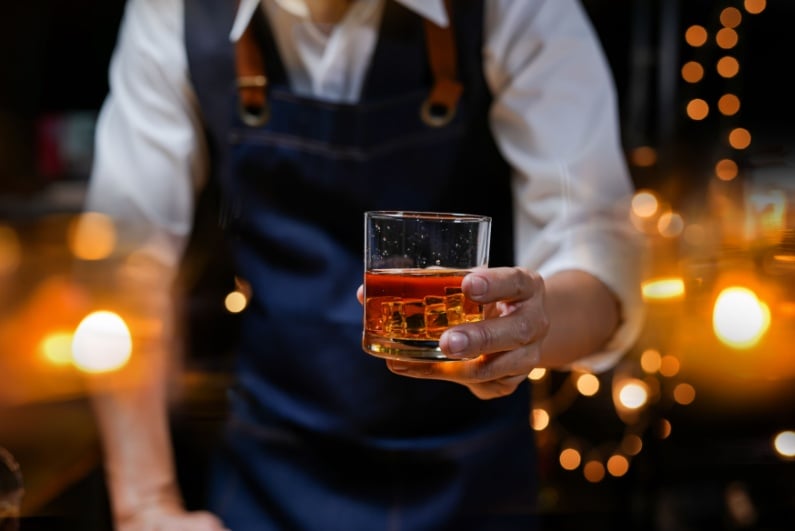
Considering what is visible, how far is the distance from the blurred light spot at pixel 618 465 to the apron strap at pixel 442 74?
1276 millimetres

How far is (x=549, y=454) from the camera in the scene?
1863mm

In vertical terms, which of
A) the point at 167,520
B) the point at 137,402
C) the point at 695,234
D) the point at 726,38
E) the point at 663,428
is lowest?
the point at 663,428

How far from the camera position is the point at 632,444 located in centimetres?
188

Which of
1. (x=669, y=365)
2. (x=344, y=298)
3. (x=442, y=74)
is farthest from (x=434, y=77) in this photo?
(x=669, y=365)

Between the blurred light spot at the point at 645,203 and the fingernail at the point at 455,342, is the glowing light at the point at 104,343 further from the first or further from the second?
the blurred light spot at the point at 645,203

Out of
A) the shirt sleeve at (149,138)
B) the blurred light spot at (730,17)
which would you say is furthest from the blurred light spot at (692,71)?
the shirt sleeve at (149,138)

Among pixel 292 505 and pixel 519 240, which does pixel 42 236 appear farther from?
pixel 519 240

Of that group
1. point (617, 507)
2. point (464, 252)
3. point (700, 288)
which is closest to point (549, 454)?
point (617, 507)

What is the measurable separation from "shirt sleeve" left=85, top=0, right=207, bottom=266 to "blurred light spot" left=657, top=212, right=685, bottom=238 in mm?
733

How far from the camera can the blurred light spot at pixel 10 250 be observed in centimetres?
122

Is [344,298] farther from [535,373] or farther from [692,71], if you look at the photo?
[692,71]

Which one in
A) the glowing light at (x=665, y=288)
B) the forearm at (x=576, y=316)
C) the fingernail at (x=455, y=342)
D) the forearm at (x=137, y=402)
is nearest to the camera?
the fingernail at (x=455, y=342)

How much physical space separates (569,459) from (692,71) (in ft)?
2.92

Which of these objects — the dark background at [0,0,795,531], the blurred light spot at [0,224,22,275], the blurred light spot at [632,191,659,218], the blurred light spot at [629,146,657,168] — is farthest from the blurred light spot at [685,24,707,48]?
the blurred light spot at [0,224,22,275]
